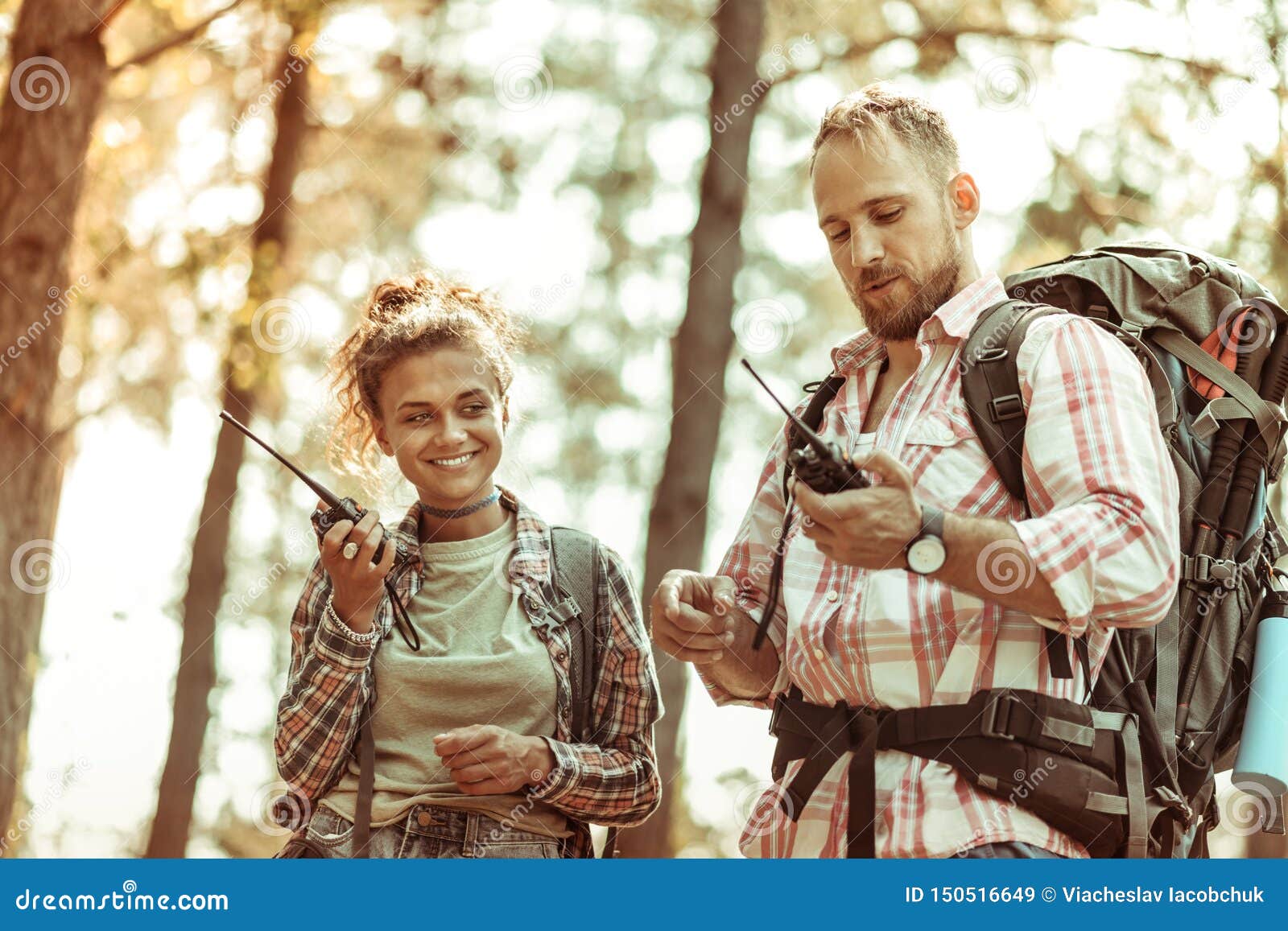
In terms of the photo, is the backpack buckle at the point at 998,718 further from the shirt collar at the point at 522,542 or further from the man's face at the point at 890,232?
the shirt collar at the point at 522,542

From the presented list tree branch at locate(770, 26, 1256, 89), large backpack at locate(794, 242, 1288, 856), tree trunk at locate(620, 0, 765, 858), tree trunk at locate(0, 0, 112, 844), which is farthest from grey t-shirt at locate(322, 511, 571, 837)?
tree branch at locate(770, 26, 1256, 89)

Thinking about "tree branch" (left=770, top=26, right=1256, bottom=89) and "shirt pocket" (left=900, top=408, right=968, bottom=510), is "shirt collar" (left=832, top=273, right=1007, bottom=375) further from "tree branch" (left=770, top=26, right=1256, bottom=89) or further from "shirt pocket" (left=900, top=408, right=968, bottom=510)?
"tree branch" (left=770, top=26, right=1256, bottom=89)

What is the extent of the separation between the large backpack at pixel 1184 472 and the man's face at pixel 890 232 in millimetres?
217

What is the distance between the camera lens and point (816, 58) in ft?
30.0

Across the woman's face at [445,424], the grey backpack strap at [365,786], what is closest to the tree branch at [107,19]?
the woman's face at [445,424]

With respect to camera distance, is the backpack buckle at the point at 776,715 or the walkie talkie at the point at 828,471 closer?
the walkie talkie at the point at 828,471

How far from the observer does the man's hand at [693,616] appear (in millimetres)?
3234

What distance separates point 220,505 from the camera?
11.2m

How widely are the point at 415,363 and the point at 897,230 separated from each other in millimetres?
1528

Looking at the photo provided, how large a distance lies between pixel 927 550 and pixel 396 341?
2041 mm

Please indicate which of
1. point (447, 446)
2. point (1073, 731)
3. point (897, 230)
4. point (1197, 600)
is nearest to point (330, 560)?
point (447, 446)

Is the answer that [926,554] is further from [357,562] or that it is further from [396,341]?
[396,341]

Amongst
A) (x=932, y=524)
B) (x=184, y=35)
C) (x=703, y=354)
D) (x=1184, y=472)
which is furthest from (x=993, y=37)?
(x=932, y=524)

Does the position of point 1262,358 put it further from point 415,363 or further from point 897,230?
point 415,363
